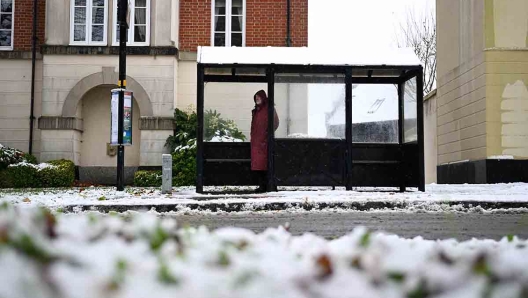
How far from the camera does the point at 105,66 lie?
59.1 feet

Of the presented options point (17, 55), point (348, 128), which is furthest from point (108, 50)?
point (348, 128)

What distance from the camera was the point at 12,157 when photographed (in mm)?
16750

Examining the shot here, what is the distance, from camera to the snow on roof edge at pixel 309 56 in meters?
11.9

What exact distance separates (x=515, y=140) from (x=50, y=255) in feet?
46.2

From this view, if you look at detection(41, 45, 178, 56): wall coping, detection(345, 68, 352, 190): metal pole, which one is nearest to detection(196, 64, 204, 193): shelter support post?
detection(345, 68, 352, 190): metal pole

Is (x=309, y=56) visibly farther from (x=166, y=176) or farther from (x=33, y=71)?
(x=33, y=71)

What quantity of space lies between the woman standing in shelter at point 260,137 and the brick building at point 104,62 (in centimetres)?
561

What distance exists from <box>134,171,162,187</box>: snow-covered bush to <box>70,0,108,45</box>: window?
14.8 ft

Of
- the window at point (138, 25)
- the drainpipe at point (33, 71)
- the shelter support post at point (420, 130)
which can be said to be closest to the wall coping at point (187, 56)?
the window at point (138, 25)

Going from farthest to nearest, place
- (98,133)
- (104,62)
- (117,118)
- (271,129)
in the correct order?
(98,133), (104,62), (117,118), (271,129)

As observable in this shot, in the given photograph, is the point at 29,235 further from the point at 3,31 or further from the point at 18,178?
the point at 3,31

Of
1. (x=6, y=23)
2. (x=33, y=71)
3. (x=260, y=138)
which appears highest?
(x=6, y=23)

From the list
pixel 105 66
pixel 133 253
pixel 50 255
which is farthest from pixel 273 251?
pixel 105 66

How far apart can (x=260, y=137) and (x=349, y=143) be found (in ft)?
6.25
